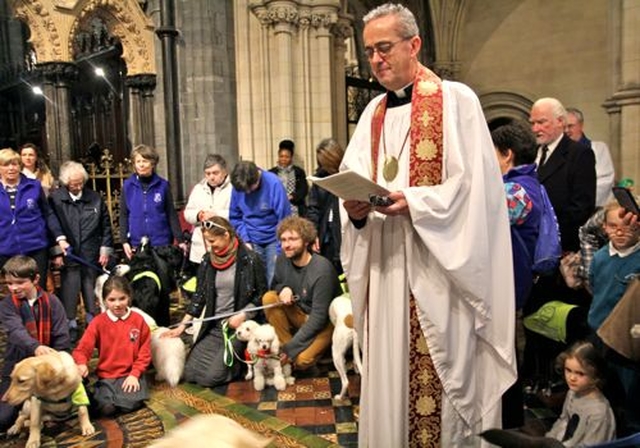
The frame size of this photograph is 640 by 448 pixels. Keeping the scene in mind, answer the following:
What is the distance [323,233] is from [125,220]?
1.83m

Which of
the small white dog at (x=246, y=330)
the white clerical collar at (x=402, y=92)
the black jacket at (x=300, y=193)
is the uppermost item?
the white clerical collar at (x=402, y=92)

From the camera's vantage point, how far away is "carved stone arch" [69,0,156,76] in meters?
7.79

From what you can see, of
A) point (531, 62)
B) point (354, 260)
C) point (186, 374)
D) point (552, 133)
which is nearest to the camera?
point (354, 260)

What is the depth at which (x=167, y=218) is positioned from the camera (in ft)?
16.5

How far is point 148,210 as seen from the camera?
16.2ft

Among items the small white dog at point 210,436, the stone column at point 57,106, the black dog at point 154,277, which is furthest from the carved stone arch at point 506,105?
the small white dog at point 210,436

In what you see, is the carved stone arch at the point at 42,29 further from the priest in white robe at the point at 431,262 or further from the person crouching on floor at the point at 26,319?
the priest in white robe at the point at 431,262

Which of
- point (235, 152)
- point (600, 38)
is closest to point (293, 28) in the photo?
point (235, 152)

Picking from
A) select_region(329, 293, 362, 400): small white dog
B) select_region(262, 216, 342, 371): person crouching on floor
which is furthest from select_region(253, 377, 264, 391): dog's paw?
select_region(329, 293, 362, 400): small white dog

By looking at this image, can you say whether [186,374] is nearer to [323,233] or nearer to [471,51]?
[323,233]

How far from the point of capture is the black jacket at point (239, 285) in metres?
4.15

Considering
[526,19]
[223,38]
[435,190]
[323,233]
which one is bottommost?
[323,233]

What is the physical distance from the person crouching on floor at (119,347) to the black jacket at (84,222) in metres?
1.46

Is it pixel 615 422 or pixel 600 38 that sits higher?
pixel 600 38
